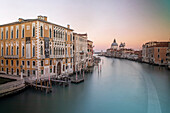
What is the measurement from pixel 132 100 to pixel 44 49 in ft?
52.6

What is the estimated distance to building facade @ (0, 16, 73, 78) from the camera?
20.5m

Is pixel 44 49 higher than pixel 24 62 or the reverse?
higher

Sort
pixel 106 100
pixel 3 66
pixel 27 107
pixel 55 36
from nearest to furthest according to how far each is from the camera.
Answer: pixel 27 107 < pixel 106 100 < pixel 55 36 < pixel 3 66

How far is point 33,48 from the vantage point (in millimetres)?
20594

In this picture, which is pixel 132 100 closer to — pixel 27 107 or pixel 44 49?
pixel 27 107

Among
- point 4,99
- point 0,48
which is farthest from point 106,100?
point 0,48

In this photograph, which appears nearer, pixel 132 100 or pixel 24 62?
pixel 132 100

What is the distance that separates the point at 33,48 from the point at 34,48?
8.2 inches

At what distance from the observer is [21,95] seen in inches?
621

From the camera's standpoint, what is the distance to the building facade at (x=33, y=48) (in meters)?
20.5

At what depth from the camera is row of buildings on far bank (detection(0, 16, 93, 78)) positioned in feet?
67.2

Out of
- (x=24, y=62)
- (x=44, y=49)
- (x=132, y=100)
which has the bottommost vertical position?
(x=132, y=100)

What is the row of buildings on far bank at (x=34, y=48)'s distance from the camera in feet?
67.2

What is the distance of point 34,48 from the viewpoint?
808 inches
